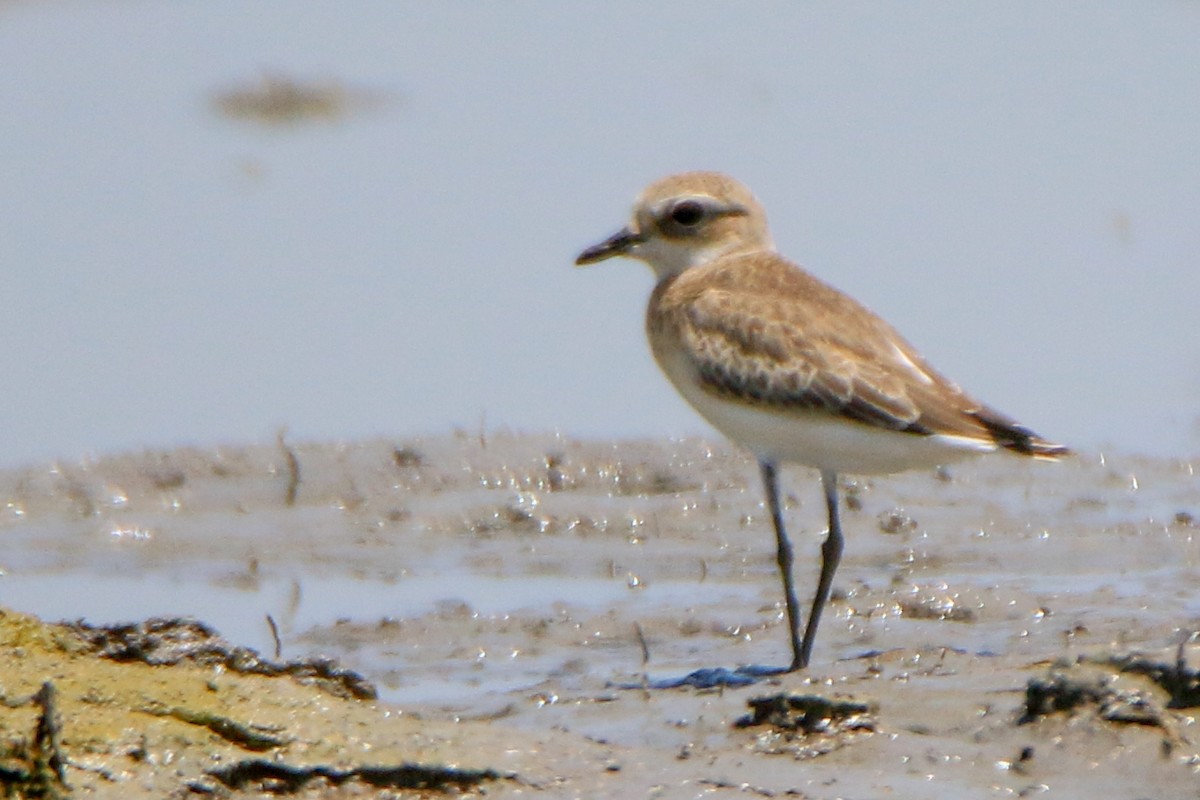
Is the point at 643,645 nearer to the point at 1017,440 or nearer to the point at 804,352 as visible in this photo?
the point at 804,352

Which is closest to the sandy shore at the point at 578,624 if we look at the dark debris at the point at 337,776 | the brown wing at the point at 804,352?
the dark debris at the point at 337,776

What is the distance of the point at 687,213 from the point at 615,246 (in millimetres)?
352

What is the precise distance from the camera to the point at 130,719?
203 inches

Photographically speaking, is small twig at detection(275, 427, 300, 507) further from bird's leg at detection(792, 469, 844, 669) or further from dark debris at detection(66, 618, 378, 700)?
dark debris at detection(66, 618, 378, 700)

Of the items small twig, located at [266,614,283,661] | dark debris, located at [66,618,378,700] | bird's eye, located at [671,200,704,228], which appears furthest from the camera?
bird's eye, located at [671,200,704,228]

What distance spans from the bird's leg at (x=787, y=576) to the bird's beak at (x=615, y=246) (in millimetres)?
1409

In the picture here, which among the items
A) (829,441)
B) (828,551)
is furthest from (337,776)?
(828,551)

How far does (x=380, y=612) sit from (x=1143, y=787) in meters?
3.59

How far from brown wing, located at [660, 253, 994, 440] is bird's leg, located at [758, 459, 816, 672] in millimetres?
325

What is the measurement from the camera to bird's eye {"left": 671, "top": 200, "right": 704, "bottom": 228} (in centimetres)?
875

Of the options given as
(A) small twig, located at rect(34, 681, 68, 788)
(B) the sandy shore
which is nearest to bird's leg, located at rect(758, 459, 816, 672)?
(B) the sandy shore

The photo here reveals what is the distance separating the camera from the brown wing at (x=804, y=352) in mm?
7438

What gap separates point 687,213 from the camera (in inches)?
345

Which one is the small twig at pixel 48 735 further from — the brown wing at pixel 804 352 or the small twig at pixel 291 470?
the small twig at pixel 291 470
